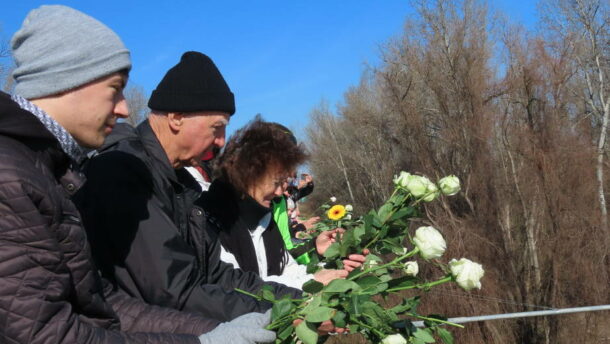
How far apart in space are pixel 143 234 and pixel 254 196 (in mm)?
892

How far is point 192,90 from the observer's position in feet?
5.50

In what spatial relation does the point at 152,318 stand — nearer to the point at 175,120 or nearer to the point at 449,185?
the point at 175,120

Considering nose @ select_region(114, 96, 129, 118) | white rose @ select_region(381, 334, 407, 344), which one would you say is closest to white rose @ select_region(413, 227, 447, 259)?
white rose @ select_region(381, 334, 407, 344)

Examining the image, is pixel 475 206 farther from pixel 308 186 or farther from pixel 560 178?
pixel 308 186

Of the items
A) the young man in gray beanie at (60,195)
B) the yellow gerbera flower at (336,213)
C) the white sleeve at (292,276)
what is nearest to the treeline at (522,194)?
the yellow gerbera flower at (336,213)

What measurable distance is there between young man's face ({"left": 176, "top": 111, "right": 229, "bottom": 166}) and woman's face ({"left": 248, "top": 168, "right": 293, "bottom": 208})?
50cm

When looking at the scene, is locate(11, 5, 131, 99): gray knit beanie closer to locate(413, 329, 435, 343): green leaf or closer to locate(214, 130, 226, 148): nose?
locate(214, 130, 226, 148): nose

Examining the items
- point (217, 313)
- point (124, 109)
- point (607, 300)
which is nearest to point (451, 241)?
point (607, 300)

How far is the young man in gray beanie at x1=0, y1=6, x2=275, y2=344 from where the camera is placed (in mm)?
849

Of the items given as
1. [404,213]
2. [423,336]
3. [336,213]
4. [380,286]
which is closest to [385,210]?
[404,213]

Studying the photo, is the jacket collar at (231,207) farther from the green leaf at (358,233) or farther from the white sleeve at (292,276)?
the green leaf at (358,233)

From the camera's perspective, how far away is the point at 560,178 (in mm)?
4391

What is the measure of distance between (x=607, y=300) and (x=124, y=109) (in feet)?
14.2

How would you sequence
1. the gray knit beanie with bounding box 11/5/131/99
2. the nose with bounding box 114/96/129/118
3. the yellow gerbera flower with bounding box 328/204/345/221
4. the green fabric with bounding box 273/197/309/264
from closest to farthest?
the gray knit beanie with bounding box 11/5/131/99
the nose with bounding box 114/96/129/118
the green fabric with bounding box 273/197/309/264
the yellow gerbera flower with bounding box 328/204/345/221
